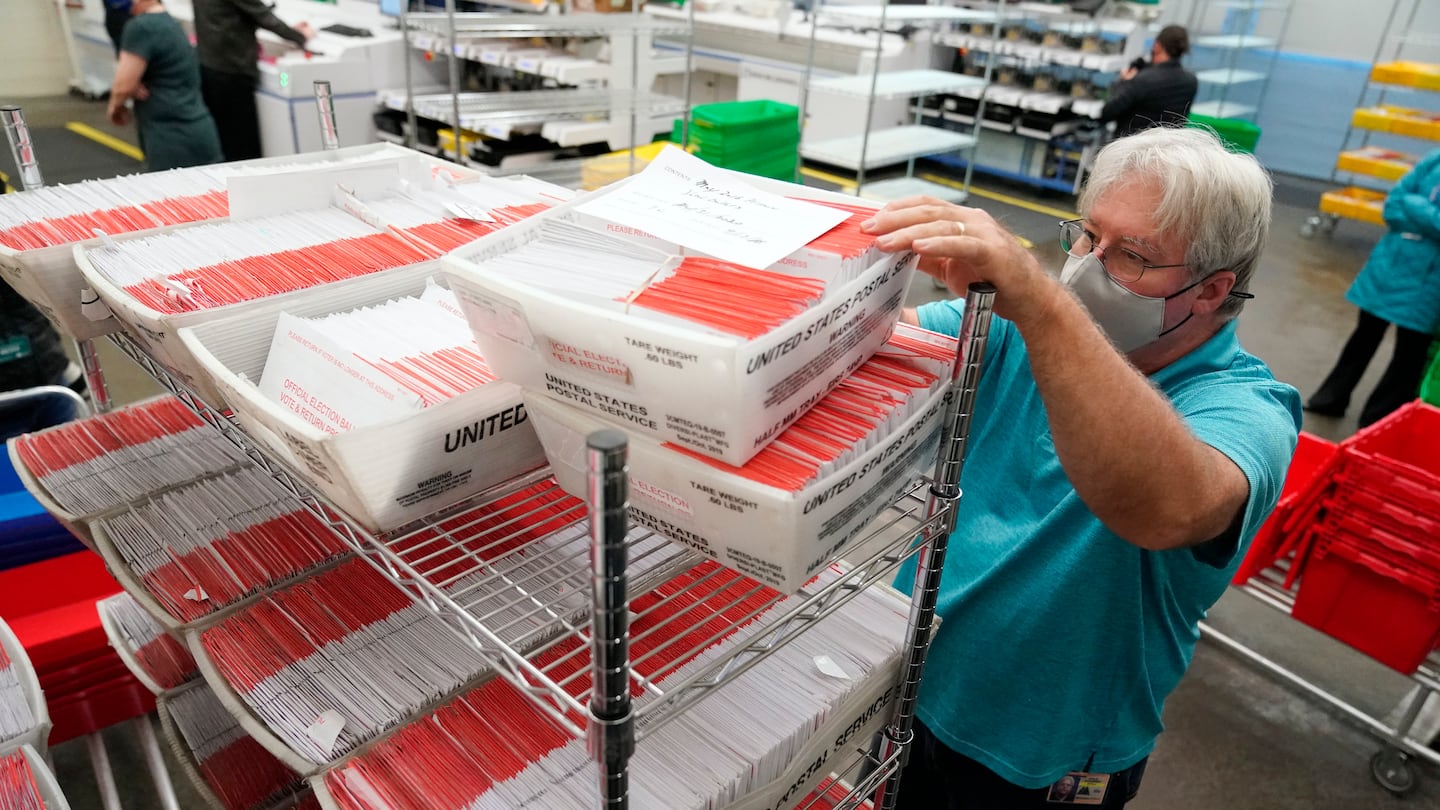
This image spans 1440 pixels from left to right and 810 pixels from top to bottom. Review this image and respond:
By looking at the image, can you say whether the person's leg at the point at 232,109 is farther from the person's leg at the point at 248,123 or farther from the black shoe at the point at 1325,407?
the black shoe at the point at 1325,407

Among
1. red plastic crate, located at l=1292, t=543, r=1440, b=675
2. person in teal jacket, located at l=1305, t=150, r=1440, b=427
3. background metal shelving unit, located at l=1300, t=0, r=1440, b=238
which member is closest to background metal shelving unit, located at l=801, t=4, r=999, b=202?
person in teal jacket, located at l=1305, t=150, r=1440, b=427

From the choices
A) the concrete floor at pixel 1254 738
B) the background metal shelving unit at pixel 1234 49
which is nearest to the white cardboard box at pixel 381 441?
the concrete floor at pixel 1254 738

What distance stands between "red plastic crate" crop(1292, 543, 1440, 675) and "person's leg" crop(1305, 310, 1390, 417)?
8.47ft

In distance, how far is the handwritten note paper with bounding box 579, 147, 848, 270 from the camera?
34.1 inches

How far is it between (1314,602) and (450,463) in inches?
103

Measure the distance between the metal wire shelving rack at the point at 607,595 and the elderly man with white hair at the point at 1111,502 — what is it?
0.20m

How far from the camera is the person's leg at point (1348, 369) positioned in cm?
443

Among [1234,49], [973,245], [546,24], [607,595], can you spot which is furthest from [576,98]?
[1234,49]

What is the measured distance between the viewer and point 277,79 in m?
5.21

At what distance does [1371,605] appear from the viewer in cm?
244

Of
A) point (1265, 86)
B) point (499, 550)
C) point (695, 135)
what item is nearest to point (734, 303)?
point (499, 550)

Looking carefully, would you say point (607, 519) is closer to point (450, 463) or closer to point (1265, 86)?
point (450, 463)

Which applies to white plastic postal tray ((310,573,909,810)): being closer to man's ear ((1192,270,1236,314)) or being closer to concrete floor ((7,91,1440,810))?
man's ear ((1192,270,1236,314))

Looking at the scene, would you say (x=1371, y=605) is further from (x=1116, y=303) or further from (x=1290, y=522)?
(x=1116, y=303)
